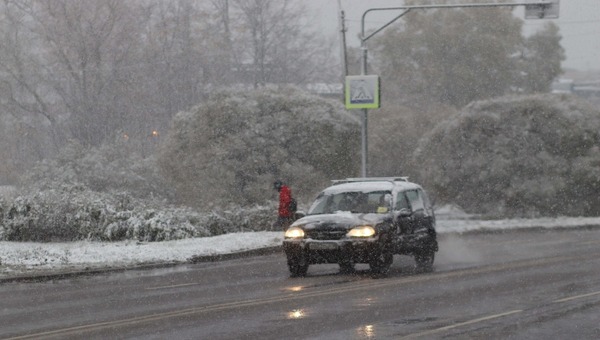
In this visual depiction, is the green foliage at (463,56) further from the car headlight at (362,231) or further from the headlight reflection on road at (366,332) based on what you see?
the headlight reflection on road at (366,332)

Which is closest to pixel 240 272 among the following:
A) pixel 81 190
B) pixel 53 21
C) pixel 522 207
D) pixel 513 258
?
pixel 513 258

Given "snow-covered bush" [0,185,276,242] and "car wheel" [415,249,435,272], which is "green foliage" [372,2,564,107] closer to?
"snow-covered bush" [0,185,276,242]

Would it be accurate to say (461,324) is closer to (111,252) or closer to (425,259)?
(425,259)

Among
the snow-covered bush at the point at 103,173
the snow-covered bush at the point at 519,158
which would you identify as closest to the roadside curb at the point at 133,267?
the snow-covered bush at the point at 103,173

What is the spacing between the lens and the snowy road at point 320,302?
12031 mm

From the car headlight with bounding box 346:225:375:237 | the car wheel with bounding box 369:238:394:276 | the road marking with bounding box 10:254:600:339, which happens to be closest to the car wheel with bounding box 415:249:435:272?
the road marking with bounding box 10:254:600:339

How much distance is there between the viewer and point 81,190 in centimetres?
3184

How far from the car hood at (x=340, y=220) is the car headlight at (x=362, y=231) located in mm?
75

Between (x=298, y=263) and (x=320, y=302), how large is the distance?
4.78 m

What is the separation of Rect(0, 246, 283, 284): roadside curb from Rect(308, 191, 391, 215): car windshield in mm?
4400

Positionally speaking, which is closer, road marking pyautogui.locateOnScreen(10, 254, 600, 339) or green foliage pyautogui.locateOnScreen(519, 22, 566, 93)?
road marking pyautogui.locateOnScreen(10, 254, 600, 339)

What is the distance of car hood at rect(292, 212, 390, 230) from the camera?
1938cm

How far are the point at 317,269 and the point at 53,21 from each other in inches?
1610

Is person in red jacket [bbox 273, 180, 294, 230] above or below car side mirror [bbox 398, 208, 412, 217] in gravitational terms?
below
